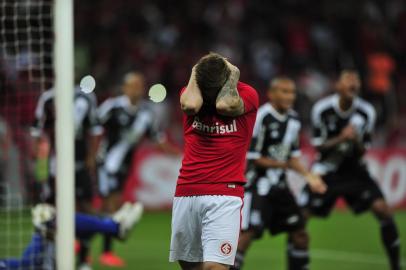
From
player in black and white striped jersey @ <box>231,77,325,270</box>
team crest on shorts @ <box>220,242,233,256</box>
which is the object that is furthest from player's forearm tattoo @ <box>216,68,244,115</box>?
player in black and white striped jersey @ <box>231,77,325,270</box>

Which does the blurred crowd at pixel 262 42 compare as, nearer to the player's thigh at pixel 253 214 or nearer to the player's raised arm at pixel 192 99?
the player's thigh at pixel 253 214

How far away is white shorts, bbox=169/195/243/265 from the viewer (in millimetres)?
6223

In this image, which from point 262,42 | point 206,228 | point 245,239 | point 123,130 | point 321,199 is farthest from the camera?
point 262,42

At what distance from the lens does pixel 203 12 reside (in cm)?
2284

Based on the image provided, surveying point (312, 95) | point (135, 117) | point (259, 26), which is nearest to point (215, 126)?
point (135, 117)

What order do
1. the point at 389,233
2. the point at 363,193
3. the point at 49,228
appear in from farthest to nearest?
1. the point at 363,193
2. the point at 389,233
3. the point at 49,228

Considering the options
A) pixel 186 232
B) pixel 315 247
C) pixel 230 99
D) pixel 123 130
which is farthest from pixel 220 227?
pixel 315 247

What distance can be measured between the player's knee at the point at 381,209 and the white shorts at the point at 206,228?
3.73 meters

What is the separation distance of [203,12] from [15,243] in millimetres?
12168

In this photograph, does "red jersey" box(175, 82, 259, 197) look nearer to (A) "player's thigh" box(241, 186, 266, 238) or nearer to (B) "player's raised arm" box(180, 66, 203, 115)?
(B) "player's raised arm" box(180, 66, 203, 115)

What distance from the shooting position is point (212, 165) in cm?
638

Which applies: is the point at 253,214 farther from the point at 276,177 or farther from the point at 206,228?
the point at 206,228

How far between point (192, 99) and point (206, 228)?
899 mm

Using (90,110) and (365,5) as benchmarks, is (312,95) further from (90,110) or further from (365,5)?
(90,110)
